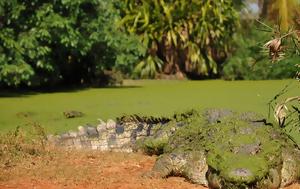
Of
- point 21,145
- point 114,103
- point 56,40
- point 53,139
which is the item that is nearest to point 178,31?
point 56,40

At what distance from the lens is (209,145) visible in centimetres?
444

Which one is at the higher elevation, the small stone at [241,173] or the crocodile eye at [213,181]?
the small stone at [241,173]

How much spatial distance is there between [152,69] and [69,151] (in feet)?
29.3

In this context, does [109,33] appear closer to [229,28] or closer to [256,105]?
[256,105]

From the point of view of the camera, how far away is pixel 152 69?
14.5m

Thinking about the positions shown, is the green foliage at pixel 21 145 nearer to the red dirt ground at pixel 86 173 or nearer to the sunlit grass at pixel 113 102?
the red dirt ground at pixel 86 173

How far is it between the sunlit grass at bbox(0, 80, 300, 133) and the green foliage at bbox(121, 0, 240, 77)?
3669 mm

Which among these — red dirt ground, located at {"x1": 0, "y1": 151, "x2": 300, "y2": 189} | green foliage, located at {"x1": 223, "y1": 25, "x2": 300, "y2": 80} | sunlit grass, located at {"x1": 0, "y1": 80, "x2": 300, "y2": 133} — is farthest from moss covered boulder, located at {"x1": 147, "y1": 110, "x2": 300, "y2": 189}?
green foliage, located at {"x1": 223, "y1": 25, "x2": 300, "y2": 80}

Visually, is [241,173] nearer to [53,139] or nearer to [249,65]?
[53,139]

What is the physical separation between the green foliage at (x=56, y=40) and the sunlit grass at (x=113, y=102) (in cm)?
58

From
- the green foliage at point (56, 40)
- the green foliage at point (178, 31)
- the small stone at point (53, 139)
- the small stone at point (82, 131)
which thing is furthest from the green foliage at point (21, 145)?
the green foliage at point (178, 31)

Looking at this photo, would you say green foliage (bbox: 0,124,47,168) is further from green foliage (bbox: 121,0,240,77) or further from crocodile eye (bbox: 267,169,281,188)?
green foliage (bbox: 121,0,240,77)

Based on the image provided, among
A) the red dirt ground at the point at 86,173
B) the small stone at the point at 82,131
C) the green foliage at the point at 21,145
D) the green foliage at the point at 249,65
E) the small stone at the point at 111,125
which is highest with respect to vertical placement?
the green foliage at the point at 249,65

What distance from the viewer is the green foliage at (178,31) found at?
14.6 metres
